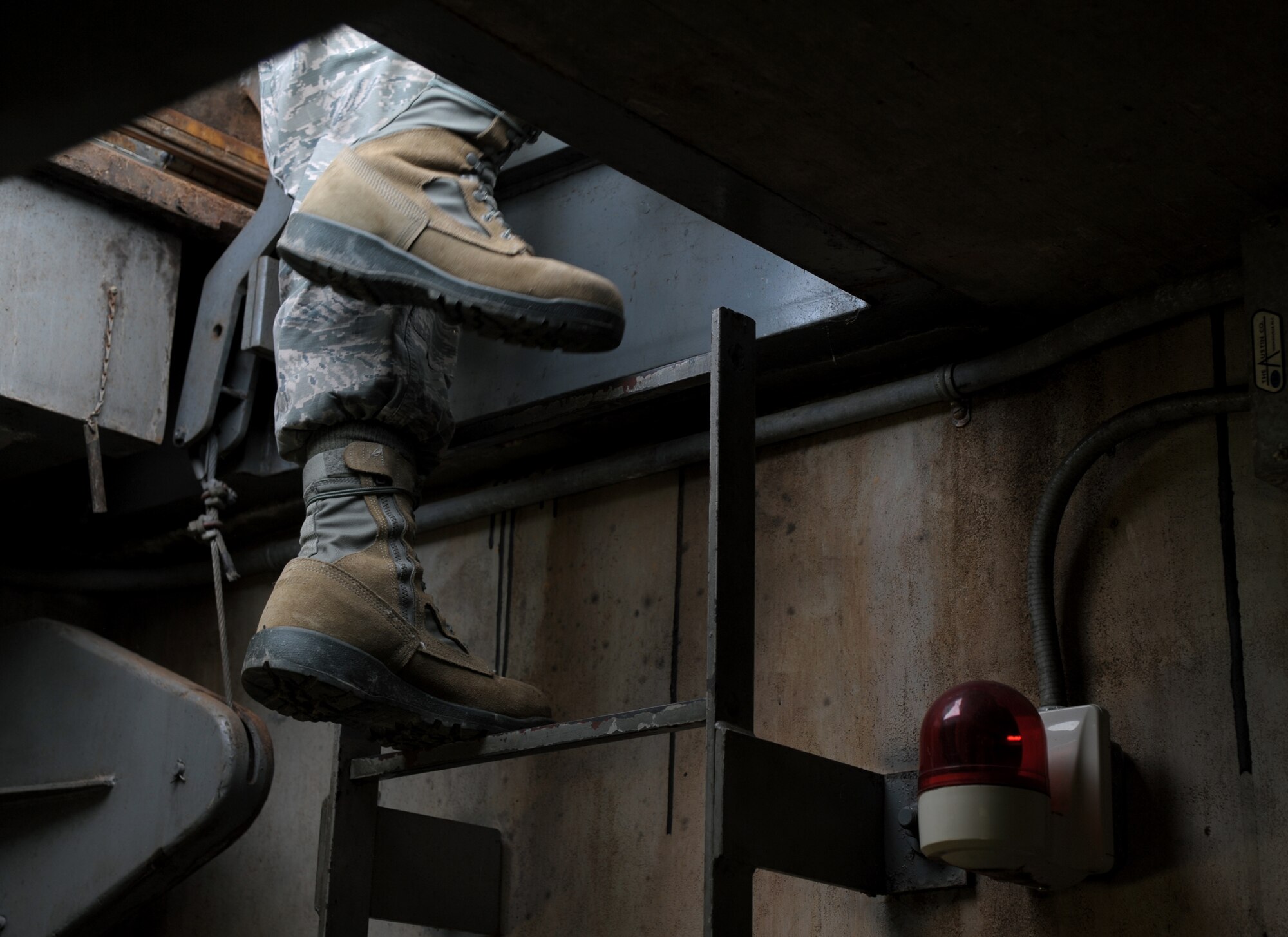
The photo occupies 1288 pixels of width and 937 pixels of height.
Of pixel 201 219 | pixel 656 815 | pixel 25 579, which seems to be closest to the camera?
pixel 656 815

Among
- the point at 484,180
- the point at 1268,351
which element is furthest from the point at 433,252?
the point at 1268,351

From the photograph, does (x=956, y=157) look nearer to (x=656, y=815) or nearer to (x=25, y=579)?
(x=656, y=815)

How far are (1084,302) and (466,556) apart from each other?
53.7 inches

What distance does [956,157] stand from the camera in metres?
1.84

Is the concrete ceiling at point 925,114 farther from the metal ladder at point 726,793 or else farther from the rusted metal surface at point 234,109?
the rusted metal surface at point 234,109

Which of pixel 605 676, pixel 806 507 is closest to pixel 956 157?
pixel 806 507

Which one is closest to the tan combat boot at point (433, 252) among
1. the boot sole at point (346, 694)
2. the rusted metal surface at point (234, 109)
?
the boot sole at point (346, 694)

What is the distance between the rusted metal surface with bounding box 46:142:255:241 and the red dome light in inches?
72.1

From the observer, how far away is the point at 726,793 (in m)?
1.84

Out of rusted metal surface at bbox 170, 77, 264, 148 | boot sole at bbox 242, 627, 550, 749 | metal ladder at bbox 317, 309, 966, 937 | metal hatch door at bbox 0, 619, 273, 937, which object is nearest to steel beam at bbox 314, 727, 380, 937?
metal ladder at bbox 317, 309, 966, 937

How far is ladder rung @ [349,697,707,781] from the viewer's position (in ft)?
6.40

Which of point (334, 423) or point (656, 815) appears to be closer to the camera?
point (334, 423)

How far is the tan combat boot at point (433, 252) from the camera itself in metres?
1.97

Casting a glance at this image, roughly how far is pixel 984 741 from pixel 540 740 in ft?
2.09
